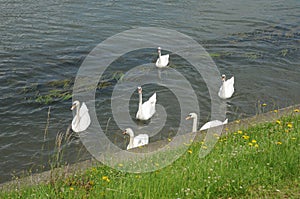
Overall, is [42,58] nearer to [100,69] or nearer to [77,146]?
[100,69]

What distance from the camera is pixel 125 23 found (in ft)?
55.8

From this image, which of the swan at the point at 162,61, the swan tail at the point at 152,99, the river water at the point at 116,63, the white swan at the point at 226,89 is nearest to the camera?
the river water at the point at 116,63

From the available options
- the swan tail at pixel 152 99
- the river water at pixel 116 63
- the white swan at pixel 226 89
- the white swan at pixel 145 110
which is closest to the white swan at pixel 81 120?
the river water at pixel 116 63

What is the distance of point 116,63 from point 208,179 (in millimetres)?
8978

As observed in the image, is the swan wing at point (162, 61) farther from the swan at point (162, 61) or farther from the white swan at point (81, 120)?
the white swan at point (81, 120)

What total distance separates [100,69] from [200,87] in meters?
2.89

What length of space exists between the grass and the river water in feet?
8.51

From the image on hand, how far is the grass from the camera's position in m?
4.74

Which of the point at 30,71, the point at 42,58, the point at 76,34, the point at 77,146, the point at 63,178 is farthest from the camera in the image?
the point at 76,34

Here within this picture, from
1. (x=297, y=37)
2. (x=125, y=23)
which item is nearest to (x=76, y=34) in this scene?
(x=125, y=23)

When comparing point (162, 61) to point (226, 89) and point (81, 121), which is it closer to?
point (226, 89)

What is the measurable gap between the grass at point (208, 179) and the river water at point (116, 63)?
2.59m

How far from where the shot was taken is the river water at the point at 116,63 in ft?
31.8

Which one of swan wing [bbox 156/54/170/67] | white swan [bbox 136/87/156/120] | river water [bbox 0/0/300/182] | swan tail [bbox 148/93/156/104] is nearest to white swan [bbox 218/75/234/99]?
river water [bbox 0/0/300/182]
